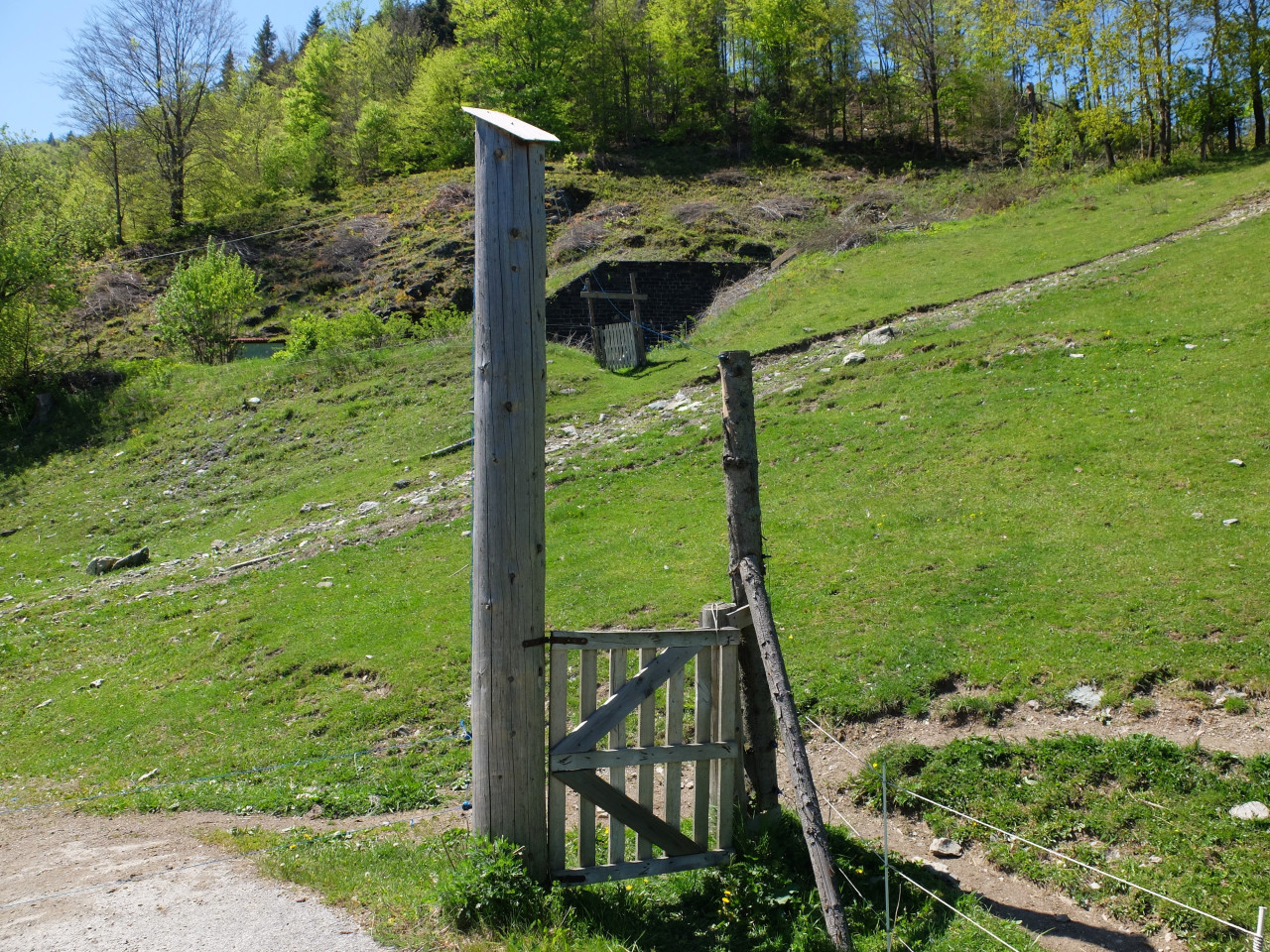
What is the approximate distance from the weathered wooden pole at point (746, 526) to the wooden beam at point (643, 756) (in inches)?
12.6

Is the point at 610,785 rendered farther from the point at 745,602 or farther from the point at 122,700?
the point at 122,700

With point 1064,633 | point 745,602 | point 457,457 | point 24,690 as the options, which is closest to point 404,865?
point 745,602

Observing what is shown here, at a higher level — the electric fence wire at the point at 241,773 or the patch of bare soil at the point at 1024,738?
the patch of bare soil at the point at 1024,738

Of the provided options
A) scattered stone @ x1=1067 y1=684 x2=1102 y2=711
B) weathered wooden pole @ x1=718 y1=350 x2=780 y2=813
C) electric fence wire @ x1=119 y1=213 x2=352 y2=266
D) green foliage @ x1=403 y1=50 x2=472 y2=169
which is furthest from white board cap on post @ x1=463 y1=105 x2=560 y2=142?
green foliage @ x1=403 y1=50 x2=472 y2=169

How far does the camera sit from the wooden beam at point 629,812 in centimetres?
490

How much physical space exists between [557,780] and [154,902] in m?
2.42

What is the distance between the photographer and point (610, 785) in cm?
500

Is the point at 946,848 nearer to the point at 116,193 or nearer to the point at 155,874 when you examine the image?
the point at 155,874

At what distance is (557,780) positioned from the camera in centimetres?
488

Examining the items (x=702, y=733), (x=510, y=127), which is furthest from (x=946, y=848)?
(x=510, y=127)

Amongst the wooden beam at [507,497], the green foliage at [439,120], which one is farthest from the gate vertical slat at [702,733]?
the green foliage at [439,120]

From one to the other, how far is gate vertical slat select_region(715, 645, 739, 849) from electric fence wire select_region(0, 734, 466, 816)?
14.3ft

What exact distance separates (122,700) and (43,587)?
799 cm

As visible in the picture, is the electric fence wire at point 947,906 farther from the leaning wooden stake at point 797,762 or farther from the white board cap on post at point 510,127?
the white board cap on post at point 510,127
